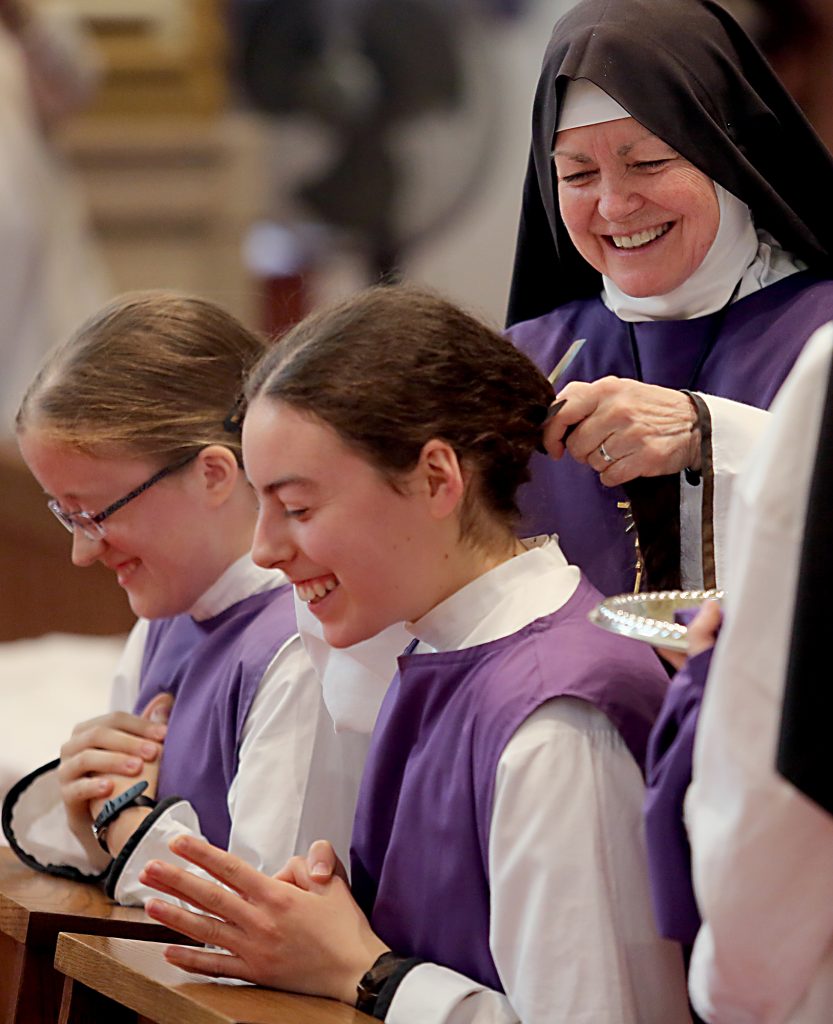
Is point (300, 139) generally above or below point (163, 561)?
above

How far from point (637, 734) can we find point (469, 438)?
0.43 metres

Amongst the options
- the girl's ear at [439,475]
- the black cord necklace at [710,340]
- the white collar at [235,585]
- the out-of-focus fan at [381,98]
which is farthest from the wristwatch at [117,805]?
the out-of-focus fan at [381,98]

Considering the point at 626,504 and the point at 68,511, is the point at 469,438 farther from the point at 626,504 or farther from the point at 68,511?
the point at 68,511

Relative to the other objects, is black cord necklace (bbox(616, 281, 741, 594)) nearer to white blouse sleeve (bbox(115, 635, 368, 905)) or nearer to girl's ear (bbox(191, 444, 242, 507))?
white blouse sleeve (bbox(115, 635, 368, 905))

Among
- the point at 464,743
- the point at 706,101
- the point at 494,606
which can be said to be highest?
the point at 706,101

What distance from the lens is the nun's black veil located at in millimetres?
2465

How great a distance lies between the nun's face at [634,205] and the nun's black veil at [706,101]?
0.03 meters

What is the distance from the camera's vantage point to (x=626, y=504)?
2553mm

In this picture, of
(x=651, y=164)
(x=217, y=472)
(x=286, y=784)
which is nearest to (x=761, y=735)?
(x=286, y=784)

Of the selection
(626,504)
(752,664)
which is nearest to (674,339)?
(626,504)

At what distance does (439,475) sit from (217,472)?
0.74 meters

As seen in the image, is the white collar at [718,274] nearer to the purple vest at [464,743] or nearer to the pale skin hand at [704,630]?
the purple vest at [464,743]

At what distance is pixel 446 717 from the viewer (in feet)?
7.00

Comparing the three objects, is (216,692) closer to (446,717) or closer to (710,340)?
(446,717)
